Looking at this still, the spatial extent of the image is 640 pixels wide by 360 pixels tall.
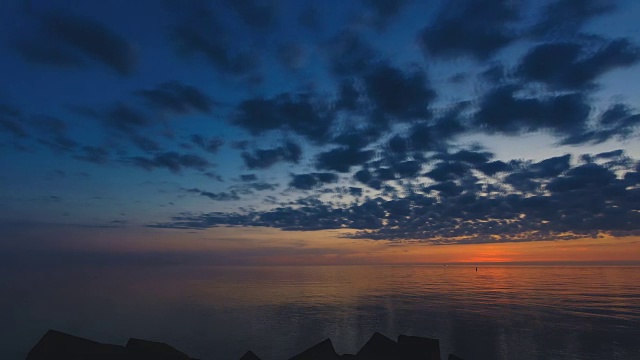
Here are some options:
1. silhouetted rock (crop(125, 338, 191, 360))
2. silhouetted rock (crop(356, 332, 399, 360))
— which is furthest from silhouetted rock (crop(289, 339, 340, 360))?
silhouetted rock (crop(125, 338, 191, 360))

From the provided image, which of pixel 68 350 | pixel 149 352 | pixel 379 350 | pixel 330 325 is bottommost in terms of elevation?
pixel 330 325

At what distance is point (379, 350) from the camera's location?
58.0ft

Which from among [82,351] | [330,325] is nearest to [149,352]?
[82,351]

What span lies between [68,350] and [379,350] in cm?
1179

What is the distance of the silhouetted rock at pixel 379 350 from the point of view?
17.1m

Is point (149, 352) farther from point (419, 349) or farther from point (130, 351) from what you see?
point (419, 349)

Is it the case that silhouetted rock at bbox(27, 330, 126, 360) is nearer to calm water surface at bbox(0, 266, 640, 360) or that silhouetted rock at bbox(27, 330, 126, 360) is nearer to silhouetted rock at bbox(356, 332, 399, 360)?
silhouetted rock at bbox(356, 332, 399, 360)

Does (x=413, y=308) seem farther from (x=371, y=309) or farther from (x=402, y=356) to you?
(x=402, y=356)

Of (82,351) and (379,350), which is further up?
(82,351)

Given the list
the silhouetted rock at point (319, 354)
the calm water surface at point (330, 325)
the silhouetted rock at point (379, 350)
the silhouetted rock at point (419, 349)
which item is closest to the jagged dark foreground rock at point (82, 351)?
the silhouetted rock at point (319, 354)

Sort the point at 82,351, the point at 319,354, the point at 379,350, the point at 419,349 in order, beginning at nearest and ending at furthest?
the point at 82,351 → the point at 319,354 → the point at 419,349 → the point at 379,350

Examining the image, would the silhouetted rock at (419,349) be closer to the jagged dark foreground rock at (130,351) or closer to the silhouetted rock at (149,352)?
the jagged dark foreground rock at (130,351)

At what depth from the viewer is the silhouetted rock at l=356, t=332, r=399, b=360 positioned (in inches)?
673

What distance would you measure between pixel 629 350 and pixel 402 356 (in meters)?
23.9
